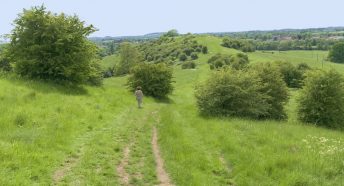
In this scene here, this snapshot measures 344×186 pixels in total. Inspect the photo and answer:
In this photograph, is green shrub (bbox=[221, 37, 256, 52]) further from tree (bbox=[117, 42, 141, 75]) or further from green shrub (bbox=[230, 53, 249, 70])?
tree (bbox=[117, 42, 141, 75])

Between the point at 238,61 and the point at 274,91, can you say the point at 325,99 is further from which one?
the point at 238,61

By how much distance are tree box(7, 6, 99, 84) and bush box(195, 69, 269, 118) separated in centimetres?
1076

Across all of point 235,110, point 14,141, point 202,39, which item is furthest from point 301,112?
point 202,39

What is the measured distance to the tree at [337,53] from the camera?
169500mm

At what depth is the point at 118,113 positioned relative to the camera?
25844 millimetres

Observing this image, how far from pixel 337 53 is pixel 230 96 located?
15956 centimetres

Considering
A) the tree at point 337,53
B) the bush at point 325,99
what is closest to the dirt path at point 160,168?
the bush at point 325,99

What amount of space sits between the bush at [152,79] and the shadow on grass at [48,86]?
15306 millimetres

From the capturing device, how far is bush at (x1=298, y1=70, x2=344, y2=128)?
3197 cm

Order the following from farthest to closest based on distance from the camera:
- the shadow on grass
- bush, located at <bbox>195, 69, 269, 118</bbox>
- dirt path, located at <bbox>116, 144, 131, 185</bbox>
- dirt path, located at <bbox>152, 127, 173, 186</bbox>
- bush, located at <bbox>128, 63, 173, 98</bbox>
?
bush, located at <bbox>128, 63, 173, 98</bbox> → bush, located at <bbox>195, 69, 269, 118</bbox> → the shadow on grass → dirt path, located at <bbox>152, 127, 173, 186</bbox> → dirt path, located at <bbox>116, 144, 131, 185</bbox>

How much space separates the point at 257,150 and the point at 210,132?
4.36 m

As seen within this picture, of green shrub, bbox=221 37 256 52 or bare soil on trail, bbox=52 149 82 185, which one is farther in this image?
green shrub, bbox=221 37 256 52

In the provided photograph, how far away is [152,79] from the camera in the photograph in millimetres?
47812

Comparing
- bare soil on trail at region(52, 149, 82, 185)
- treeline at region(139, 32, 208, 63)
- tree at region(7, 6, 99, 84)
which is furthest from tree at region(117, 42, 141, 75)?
bare soil on trail at region(52, 149, 82, 185)
